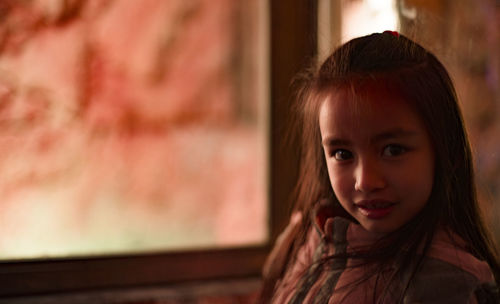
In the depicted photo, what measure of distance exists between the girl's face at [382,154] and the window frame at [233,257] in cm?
64

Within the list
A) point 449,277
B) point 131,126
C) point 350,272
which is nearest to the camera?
point 449,277

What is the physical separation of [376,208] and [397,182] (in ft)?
0.20

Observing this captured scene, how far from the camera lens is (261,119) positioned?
1.70 metres

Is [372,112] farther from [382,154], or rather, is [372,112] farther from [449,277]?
[449,277]

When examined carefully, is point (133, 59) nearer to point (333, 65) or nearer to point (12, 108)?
point (12, 108)

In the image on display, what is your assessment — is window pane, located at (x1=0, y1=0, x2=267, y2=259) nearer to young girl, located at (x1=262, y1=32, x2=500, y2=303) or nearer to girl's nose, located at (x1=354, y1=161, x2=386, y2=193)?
young girl, located at (x1=262, y1=32, x2=500, y2=303)

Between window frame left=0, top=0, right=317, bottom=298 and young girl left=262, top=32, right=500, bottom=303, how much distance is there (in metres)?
0.58

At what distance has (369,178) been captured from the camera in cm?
88

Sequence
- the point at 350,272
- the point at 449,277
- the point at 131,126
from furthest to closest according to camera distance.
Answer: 1. the point at 131,126
2. the point at 350,272
3. the point at 449,277

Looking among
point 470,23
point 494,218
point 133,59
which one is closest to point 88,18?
point 133,59

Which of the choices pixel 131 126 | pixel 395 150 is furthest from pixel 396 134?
pixel 131 126

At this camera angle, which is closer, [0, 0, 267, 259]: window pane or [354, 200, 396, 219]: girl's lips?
[354, 200, 396, 219]: girl's lips

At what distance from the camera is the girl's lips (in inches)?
35.8

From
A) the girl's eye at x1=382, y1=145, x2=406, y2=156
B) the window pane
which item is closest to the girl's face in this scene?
the girl's eye at x1=382, y1=145, x2=406, y2=156
